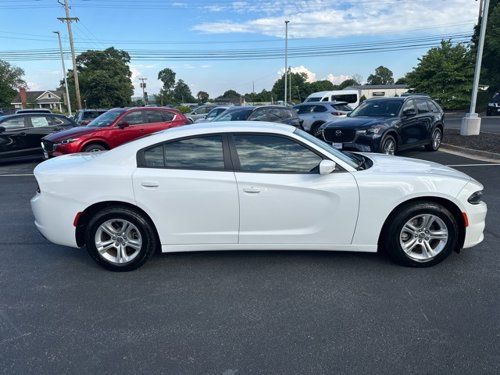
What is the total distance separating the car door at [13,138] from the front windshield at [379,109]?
9.59 meters

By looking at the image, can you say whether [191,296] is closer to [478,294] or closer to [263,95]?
[478,294]

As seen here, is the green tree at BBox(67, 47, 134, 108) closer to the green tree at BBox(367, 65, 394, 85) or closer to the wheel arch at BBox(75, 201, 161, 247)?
the wheel arch at BBox(75, 201, 161, 247)

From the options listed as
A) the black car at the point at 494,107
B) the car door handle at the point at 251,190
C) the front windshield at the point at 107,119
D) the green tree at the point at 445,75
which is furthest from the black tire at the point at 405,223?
the black car at the point at 494,107

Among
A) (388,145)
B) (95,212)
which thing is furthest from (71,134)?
(388,145)

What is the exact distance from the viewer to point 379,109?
10.2m

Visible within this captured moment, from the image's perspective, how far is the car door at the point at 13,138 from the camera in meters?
10.6

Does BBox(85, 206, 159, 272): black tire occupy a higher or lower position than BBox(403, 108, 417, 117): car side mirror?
lower

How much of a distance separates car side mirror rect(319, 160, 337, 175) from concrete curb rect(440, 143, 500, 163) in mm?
8070

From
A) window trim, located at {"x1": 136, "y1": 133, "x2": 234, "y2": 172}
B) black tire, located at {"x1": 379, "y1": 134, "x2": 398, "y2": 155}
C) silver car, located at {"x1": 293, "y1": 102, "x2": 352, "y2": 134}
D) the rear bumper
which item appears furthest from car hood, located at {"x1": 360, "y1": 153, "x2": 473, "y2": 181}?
silver car, located at {"x1": 293, "y1": 102, "x2": 352, "y2": 134}

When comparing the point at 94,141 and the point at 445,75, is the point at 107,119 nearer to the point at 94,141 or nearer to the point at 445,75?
the point at 94,141

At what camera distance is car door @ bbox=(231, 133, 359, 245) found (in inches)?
140

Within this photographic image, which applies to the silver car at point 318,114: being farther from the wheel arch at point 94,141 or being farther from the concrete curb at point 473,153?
the wheel arch at point 94,141

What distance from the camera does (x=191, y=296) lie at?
332 centimetres

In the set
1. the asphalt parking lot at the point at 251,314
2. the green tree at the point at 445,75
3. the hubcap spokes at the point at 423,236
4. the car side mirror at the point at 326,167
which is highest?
the green tree at the point at 445,75
